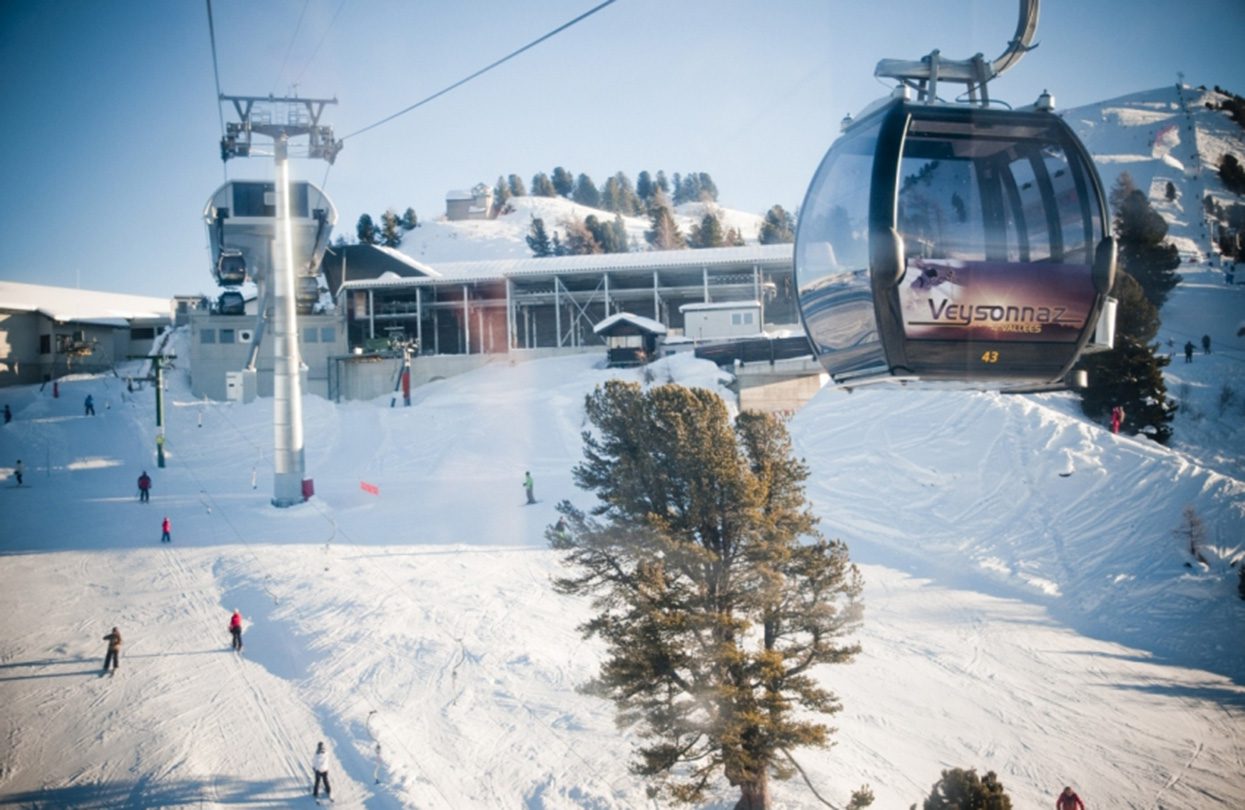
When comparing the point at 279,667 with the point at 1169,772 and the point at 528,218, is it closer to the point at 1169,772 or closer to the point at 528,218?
the point at 1169,772

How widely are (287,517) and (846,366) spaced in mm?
21226

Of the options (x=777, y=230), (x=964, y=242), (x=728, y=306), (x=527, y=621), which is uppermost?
(x=777, y=230)

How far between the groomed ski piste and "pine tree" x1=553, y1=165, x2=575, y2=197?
12205cm

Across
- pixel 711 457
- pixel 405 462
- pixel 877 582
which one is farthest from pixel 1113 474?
pixel 405 462

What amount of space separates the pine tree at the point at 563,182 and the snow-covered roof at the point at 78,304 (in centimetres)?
9364

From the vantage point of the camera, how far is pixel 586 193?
462 feet

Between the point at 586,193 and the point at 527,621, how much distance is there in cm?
13517

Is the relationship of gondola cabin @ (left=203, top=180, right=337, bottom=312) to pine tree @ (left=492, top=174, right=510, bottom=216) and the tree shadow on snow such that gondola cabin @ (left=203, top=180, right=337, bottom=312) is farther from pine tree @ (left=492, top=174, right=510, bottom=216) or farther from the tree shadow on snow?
pine tree @ (left=492, top=174, right=510, bottom=216)

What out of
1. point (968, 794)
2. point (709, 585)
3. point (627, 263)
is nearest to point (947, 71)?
point (709, 585)

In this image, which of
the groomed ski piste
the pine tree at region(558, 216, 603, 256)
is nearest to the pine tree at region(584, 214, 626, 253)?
the pine tree at region(558, 216, 603, 256)

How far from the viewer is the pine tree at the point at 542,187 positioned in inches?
5354

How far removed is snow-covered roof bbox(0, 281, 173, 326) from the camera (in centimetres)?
3944

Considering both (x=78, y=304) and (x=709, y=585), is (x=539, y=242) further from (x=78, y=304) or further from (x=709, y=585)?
(x=709, y=585)

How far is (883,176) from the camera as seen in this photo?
4059 mm
